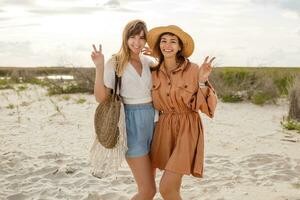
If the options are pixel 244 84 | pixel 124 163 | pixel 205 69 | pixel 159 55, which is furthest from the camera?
pixel 244 84

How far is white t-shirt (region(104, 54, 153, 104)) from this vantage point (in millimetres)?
4188

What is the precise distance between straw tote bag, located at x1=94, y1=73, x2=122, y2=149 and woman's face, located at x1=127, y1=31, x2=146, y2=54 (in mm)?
271

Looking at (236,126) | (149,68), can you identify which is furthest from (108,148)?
(236,126)

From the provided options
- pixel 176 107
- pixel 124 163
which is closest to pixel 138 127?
pixel 176 107

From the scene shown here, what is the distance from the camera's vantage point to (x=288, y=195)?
18.5 feet

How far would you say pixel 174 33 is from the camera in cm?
427

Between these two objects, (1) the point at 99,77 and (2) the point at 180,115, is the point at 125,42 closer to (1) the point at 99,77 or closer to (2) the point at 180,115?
(1) the point at 99,77

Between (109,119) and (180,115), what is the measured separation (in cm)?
58

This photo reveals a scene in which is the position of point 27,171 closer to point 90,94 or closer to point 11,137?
point 11,137

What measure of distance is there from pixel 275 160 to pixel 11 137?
4.57 m

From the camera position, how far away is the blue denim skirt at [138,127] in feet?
13.8

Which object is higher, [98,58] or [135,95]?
[98,58]

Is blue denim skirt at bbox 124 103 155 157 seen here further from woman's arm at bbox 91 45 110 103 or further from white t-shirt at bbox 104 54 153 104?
woman's arm at bbox 91 45 110 103

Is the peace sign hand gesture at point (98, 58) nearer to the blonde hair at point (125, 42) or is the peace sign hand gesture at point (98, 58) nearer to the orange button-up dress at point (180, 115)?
the blonde hair at point (125, 42)
